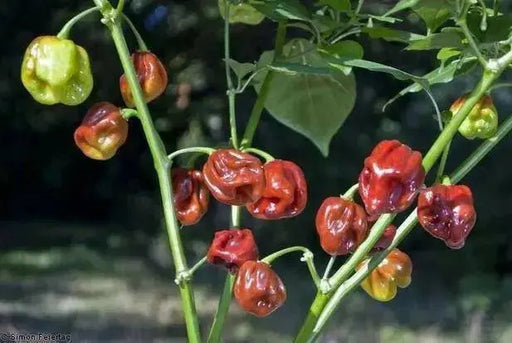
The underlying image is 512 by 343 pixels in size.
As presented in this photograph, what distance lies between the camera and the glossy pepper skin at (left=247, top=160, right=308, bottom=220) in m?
0.46

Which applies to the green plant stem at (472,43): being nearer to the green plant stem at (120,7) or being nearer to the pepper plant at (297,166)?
the pepper plant at (297,166)

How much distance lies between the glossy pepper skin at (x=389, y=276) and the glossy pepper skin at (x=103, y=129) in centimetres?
16

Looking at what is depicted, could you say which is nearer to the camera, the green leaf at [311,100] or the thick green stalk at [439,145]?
the thick green stalk at [439,145]

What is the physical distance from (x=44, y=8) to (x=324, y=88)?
10.2 ft

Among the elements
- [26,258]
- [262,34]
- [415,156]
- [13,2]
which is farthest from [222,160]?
[26,258]

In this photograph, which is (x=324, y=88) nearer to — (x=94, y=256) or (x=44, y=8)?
(x=44, y=8)

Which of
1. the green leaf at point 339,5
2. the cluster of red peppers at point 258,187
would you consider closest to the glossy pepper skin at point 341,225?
the cluster of red peppers at point 258,187

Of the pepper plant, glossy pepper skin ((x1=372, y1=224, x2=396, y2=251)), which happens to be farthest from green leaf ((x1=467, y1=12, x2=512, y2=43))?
glossy pepper skin ((x1=372, y1=224, x2=396, y2=251))

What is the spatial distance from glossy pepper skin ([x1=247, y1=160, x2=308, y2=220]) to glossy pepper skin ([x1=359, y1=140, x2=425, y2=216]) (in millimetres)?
34

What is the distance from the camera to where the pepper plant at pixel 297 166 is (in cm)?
45

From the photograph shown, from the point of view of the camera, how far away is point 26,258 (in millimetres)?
4020

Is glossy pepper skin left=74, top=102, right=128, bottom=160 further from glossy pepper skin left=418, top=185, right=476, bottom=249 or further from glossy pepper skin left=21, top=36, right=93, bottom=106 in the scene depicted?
glossy pepper skin left=418, top=185, right=476, bottom=249

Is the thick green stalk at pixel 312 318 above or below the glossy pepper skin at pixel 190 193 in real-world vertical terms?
below

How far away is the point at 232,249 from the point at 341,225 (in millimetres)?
57
